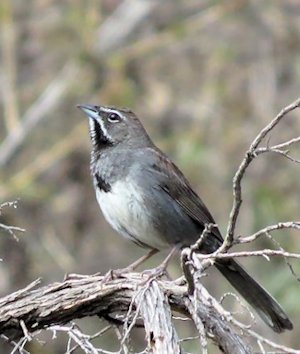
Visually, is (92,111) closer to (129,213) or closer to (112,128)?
(112,128)

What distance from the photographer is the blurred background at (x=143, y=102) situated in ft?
30.1

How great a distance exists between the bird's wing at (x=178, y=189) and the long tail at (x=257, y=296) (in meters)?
0.31

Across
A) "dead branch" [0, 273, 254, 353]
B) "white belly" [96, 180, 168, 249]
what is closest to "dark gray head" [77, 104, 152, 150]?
"white belly" [96, 180, 168, 249]

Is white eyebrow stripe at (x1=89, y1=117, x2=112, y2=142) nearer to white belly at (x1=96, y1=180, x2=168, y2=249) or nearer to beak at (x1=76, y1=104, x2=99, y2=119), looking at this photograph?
beak at (x1=76, y1=104, x2=99, y2=119)

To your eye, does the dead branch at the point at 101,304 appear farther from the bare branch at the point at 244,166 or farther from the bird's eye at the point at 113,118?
the bird's eye at the point at 113,118

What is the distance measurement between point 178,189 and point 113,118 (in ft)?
1.81

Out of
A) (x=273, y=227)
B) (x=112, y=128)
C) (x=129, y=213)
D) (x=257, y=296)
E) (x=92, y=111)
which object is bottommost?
(x=257, y=296)

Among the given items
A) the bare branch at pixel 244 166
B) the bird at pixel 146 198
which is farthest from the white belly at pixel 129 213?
the bare branch at pixel 244 166

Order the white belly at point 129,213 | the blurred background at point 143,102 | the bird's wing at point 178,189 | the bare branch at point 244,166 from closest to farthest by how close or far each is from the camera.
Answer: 1. the bare branch at point 244,166
2. the white belly at point 129,213
3. the bird's wing at point 178,189
4. the blurred background at point 143,102

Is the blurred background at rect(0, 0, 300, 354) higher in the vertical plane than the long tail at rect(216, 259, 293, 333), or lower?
higher

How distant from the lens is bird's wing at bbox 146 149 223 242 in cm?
641

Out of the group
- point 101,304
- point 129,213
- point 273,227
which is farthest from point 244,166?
point 129,213

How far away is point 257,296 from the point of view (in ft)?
19.7

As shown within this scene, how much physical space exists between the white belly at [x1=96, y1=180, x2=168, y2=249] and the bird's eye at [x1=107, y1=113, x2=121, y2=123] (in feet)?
1.85
